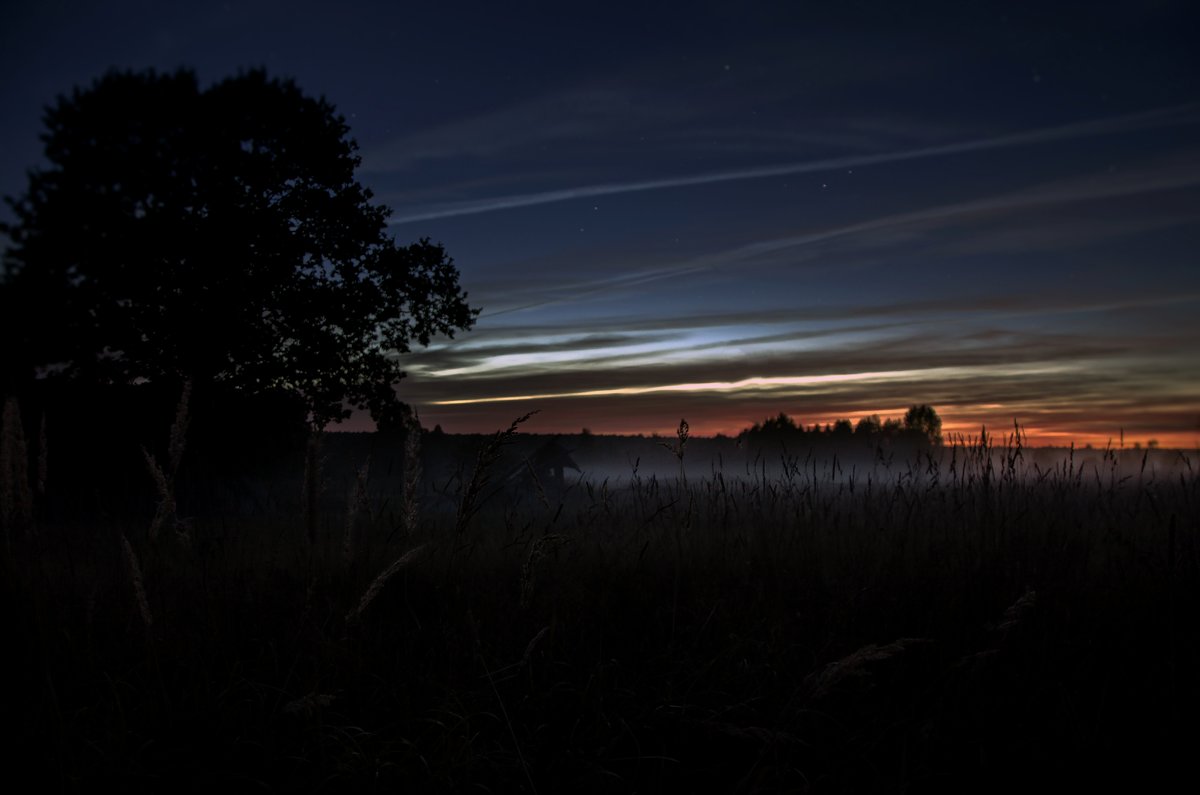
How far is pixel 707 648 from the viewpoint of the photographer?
362 cm

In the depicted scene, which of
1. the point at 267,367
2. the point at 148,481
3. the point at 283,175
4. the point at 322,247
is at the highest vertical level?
the point at 283,175

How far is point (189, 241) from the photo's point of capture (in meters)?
14.8

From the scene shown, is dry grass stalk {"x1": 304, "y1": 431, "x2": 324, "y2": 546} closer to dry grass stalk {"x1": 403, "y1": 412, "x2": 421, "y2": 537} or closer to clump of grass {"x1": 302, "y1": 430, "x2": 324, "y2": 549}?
clump of grass {"x1": 302, "y1": 430, "x2": 324, "y2": 549}

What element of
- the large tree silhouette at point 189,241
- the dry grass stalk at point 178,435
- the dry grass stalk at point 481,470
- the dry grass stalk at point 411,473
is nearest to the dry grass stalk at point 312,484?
the dry grass stalk at point 178,435

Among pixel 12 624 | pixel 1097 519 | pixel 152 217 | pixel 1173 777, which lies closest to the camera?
pixel 1173 777

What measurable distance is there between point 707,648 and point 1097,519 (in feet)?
18.0

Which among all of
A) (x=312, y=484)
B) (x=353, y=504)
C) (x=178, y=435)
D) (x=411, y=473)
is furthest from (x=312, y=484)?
(x=411, y=473)

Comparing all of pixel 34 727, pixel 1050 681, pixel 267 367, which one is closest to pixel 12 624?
pixel 34 727

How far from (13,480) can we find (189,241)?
39.7ft

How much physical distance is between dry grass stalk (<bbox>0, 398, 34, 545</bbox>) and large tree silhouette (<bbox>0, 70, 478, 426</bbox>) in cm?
1025

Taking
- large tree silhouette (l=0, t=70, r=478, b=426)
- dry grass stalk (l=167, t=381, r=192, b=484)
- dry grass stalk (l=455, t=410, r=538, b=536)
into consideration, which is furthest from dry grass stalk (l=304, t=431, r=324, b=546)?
large tree silhouette (l=0, t=70, r=478, b=426)

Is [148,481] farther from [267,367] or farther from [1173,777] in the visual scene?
[1173,777]

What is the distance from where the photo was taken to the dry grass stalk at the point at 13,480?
423 cm

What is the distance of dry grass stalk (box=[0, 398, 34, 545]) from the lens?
4.23 metres
